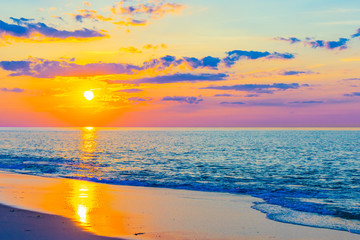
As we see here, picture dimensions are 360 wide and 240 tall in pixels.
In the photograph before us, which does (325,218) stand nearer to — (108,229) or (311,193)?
(311,193)

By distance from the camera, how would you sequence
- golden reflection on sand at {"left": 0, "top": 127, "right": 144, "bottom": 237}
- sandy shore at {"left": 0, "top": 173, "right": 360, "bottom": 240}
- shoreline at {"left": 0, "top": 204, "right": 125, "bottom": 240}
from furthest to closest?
golden reflection on sand at {"left": 0, "top": 127, "right": 144, "bottom": 237} < sandy shore at {"left": 0, "top": 173, "right": 360, "bottom": 240} < shoreline at {"left": 0, "top": 204, "right": 125, "bottom": 240}

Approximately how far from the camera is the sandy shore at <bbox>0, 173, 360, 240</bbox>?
1351cm

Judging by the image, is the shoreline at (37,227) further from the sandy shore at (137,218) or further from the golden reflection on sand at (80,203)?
the golden reflection on sand at (80,203)

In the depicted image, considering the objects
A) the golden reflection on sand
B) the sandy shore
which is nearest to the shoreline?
the sandy shore

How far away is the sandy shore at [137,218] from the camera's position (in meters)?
Answer: 13.5

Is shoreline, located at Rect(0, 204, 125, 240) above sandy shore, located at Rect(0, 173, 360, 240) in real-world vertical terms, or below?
above

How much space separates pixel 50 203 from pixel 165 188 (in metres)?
9.88

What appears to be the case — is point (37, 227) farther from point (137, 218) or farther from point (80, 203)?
point (80, 203)

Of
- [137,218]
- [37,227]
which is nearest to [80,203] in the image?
[137,218]

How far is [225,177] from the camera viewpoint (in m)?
33.8

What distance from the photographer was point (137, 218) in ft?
53.3

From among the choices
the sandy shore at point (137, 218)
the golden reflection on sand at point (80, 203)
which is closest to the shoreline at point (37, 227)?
the sandy shore at point (137, 218)

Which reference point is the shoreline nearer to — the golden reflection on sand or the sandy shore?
the sandy shore

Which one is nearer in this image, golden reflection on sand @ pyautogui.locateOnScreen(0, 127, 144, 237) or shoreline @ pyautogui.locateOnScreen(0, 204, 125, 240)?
shoreline @ pyautogui.locateOnScreen(0, 204, 125, 240)
